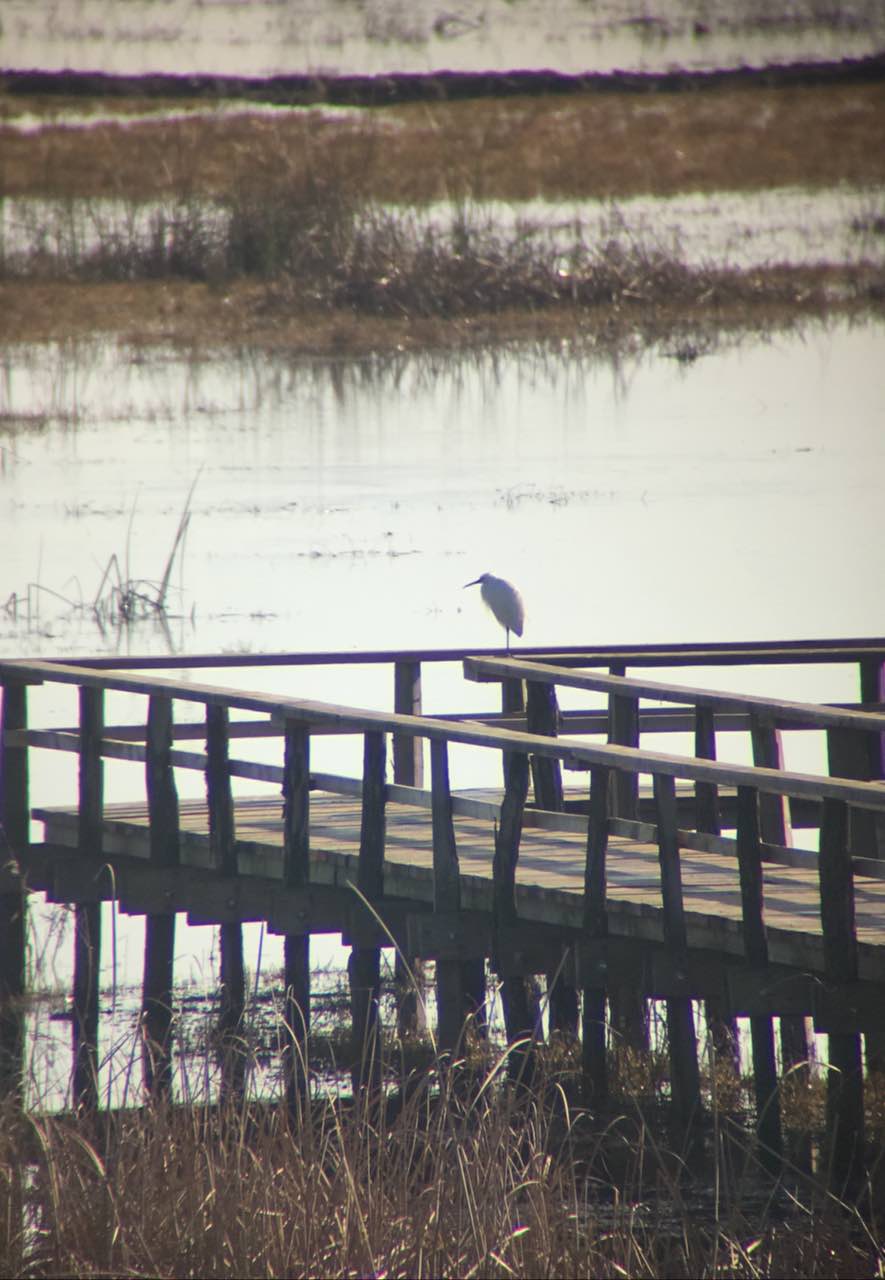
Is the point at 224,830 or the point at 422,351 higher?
the point at 422,351

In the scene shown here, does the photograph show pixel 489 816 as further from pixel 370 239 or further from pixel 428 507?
pixel 370 239

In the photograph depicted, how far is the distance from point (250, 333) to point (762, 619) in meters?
12.2

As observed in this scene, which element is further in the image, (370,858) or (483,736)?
(370,858)

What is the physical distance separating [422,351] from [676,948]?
80.3 ft

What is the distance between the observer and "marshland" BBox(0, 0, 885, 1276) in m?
19.8

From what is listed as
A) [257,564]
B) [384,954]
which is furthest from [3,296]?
[384,954]

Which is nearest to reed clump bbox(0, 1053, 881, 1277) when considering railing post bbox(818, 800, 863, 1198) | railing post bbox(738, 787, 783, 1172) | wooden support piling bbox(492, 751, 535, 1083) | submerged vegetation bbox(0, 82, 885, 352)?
railing post bbox(818, 800, 863, 1198)

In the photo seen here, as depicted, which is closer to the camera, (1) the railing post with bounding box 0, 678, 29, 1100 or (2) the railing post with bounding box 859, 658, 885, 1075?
(2) the railing post with bounding box 859, 658, 885, 1075

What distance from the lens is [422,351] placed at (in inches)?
1208

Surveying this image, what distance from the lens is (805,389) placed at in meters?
33.7

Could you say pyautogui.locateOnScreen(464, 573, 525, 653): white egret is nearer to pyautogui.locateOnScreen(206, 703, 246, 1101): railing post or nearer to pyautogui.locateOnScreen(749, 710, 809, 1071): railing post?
pyautogui.locateOnScreen(749, 710, 809, 1071): railing post

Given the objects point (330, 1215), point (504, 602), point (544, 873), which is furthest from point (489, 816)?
point (504, 602)

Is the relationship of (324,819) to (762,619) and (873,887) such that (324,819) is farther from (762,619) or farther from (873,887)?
(762,619)

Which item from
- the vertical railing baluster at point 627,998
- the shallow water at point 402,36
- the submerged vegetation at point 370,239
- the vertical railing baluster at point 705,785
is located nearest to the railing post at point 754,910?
the vertical railing baluster at point 627,998
